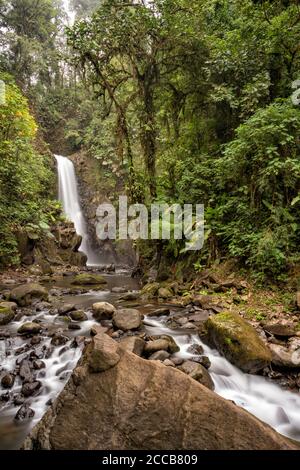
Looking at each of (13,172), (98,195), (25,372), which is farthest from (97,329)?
(98,195)

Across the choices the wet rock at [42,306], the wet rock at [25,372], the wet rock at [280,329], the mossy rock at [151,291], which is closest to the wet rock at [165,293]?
the mossy rock at [151,291]

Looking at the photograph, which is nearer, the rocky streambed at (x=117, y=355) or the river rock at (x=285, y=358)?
the rocky streambed at (x=117, y=355)

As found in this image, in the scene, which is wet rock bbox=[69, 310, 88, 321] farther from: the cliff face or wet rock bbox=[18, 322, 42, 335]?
the cliff face

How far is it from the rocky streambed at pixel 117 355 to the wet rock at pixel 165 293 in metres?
0.54

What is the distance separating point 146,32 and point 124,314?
26.9 feet

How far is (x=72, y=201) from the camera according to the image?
2105 centimetres

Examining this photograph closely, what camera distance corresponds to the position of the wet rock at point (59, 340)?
489 cm

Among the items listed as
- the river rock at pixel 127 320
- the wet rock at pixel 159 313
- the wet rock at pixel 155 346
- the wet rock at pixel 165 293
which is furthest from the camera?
the wet rock at pixel 165 293

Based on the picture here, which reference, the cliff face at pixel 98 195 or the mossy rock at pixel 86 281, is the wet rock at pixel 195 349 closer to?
the mossy rock at pixel 86 281

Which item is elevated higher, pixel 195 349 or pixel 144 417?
pixel 144 417

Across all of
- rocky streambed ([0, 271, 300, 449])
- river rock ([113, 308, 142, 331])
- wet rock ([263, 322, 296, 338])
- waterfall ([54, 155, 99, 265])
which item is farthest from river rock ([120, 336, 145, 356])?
waterfall ([54, 155, 99, 265])

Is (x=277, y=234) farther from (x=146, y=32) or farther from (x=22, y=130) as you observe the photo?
(x=22, y=130)

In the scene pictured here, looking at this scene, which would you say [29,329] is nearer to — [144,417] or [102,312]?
[102,312]

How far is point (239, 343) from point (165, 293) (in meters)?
3.37
